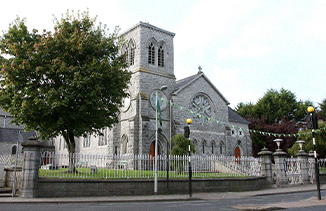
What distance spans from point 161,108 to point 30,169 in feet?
56.5

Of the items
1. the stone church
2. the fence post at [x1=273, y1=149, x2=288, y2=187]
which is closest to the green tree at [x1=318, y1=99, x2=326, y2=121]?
the stone church

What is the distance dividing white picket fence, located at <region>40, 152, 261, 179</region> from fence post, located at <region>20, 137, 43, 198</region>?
19.3 inches

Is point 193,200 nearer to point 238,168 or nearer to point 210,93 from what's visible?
point 238,168

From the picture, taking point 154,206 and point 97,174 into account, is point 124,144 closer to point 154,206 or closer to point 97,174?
point 97,174

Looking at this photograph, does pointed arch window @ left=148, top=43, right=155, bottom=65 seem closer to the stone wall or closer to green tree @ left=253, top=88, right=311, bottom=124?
the stone wall

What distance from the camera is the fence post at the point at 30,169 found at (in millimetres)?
13219

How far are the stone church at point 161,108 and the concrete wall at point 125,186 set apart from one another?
10225mm

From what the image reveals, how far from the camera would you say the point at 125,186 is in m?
15.0

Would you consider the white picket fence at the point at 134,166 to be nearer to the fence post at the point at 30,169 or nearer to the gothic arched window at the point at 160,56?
the fence post at the point at 30,169

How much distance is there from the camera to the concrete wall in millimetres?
13812

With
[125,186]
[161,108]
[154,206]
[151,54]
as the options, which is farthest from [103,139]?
[154,206]

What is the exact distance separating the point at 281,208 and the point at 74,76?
12.5m

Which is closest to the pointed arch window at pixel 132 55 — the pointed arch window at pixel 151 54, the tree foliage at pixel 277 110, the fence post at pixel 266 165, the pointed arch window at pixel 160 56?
the pointed arch window at pixel 151 54

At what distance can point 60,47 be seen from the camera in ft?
57.4
